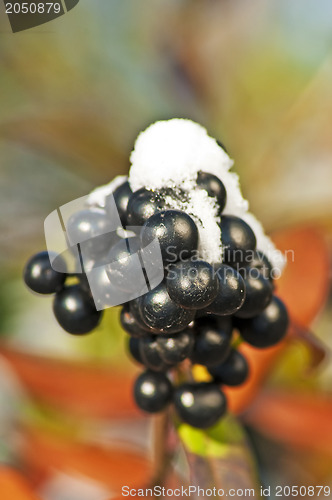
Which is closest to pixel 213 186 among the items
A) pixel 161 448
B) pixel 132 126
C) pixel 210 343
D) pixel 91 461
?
pixel 210 343

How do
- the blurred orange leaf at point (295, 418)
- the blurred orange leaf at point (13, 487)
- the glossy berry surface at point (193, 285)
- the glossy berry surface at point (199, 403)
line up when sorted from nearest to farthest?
the glossy berry surface at point (193, 285) → the glossy berry surface at point (199, 403) → the blurred orange leaf at point (13, 487) → the blurred orange leaf at point (295, 418)

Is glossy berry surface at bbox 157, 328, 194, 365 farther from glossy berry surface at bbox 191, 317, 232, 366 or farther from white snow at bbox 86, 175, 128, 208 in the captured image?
white snow at bbox 86, 175, 128, 208

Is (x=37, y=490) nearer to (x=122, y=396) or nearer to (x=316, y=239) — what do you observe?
(x=122, y=396)

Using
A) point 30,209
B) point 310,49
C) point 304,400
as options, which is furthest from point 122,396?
point 310,49
